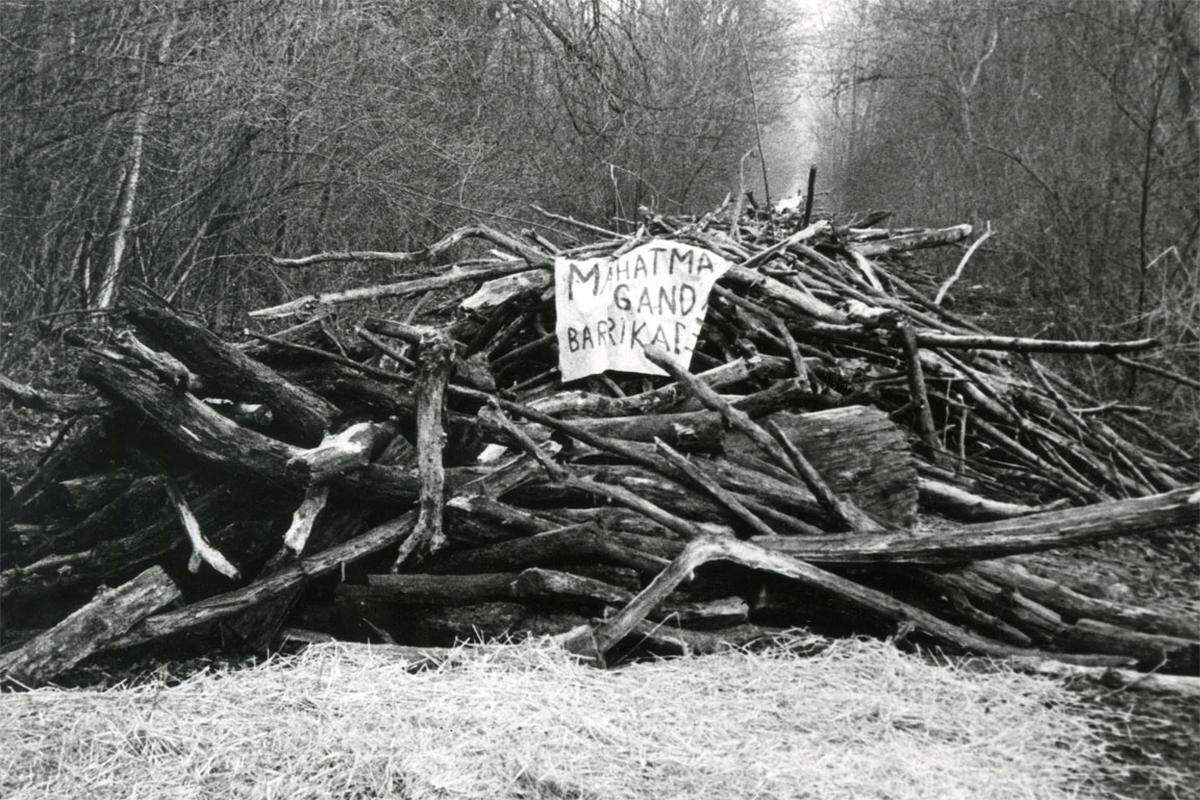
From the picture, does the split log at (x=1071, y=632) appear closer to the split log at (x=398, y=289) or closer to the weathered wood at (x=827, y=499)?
the weathered wood at (x=827, y=499)

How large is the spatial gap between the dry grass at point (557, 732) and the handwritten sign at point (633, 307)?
1.90 meters

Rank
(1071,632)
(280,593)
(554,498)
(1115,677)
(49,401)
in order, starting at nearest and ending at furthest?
1. (1115,677)
2. (1071,632)
3. (280,593)
4. (554,498)
5. (49,401)

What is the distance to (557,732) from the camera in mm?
2365

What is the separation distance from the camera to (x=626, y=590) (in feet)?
9.78

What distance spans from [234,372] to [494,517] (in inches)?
40.6

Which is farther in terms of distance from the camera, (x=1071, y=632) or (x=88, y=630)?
(x=1071, y=632)

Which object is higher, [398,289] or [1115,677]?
[398,289]

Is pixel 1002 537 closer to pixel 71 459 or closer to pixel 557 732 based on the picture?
pixel 557 732

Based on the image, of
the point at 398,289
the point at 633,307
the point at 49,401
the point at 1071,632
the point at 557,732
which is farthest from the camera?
the point at 398,289

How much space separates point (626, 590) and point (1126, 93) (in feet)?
17.1

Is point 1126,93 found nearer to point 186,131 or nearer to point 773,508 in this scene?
point 773,508

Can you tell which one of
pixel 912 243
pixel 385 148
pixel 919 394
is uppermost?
pixel 385 148

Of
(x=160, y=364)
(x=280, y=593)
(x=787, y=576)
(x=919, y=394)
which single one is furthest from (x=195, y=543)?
(x=919, y=394)

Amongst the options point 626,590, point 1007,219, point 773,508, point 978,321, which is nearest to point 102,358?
point 626,590
